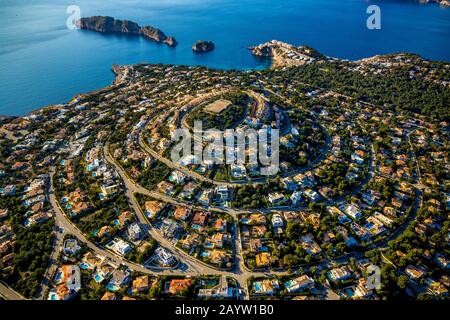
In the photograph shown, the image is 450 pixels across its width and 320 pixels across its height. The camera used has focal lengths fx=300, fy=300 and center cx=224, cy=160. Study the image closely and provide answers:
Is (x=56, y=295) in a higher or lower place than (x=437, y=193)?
lower

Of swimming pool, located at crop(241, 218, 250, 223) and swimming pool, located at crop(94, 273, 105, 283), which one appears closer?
swimming pool, located at crop(94, 273, 105, 283)

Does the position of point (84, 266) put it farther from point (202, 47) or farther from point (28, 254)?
point (202, 47)

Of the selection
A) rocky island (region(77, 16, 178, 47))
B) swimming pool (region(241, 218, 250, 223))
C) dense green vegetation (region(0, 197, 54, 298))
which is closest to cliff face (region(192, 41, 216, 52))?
rocky island (region(77, 16, 178, 47))

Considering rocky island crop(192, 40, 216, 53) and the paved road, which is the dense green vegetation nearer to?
the paved road

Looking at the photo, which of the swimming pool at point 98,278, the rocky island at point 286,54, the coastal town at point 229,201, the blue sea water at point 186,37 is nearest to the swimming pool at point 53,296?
the coastal town at point 229,201

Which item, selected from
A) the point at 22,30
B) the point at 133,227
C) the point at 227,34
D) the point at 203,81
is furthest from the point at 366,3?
the point at 133,227

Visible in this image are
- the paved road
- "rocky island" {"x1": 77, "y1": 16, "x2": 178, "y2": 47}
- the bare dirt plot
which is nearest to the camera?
the paved road
